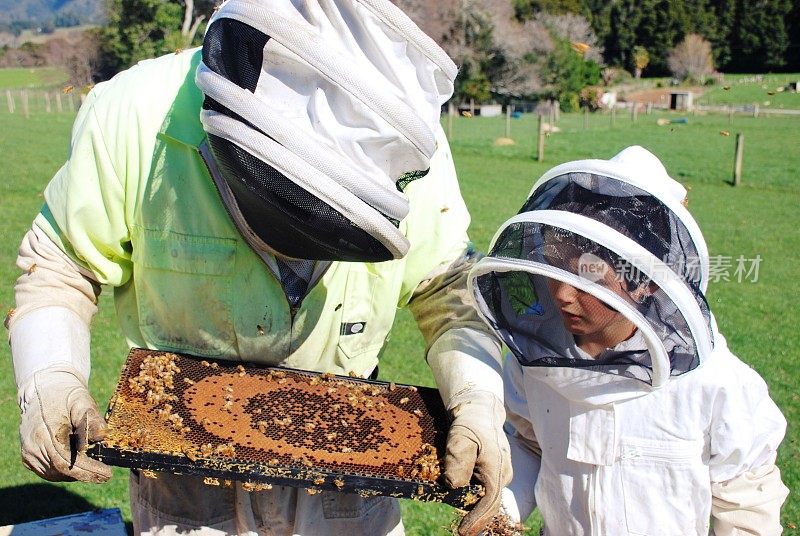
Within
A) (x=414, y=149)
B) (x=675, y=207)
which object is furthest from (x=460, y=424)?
(x=675, y=207)

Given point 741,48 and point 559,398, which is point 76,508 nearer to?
point 559,398

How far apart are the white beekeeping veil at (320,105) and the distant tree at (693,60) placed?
63317 mm

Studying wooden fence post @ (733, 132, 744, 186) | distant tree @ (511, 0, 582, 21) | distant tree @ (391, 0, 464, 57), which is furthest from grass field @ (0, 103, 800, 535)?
distant tree @ (511, 0, 582, 21)

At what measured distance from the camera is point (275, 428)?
2273mm

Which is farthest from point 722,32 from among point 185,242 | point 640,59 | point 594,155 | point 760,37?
point 185,242

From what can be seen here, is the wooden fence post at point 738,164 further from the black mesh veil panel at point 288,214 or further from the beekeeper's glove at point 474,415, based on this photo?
the black mesh veil panel at point 288,214

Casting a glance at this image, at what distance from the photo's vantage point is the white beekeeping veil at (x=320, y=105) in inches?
71.1

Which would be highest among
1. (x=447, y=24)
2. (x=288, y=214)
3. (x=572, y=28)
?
(x=447, y=24)

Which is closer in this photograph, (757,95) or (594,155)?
(594,155)

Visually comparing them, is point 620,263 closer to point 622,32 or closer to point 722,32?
point 722,32

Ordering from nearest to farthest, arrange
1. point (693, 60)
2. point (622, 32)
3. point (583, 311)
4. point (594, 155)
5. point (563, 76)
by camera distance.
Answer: point (583, 311) → point (594, 155) → point (563, 76) → point (693, 60) → point (622, 32)

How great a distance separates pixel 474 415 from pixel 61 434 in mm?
1096

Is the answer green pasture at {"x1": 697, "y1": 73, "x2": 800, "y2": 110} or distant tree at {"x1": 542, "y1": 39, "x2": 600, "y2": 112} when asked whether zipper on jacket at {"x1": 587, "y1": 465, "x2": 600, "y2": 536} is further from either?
distant tree at {"x1": 542, "y1": 39, "x2": 600, "y2": 112}

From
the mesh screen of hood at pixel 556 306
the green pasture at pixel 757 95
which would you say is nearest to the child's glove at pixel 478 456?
the mesh screen of hood at pixel 556 306
